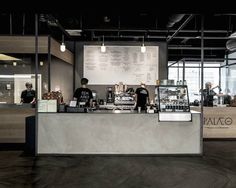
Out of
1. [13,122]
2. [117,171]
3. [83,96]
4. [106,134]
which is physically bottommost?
[117,171]

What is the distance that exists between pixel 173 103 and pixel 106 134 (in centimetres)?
148

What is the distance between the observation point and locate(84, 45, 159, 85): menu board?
10.1 meters

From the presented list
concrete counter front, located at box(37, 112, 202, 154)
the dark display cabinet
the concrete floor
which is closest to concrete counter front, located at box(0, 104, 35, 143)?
the concrete floor

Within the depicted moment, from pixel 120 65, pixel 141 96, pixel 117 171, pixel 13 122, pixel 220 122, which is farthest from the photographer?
pixel 120 65

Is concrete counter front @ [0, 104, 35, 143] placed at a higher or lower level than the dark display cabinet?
lower

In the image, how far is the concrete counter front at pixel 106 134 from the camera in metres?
6.19

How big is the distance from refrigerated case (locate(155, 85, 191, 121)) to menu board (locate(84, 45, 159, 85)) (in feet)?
11.8

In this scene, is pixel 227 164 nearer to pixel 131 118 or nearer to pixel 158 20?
pixel 131 118

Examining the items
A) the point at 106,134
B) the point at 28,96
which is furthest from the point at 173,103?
the point at 28,96

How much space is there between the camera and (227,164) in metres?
5.66

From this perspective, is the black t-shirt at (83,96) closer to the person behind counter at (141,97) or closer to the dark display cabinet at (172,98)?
the person behind counter at (141,97)

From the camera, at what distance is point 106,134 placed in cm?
623

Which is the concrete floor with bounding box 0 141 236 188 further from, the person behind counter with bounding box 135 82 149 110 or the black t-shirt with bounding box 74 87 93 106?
the person behind counter with bounding box 135 82 149 110

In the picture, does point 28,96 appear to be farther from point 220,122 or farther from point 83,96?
point 220,122
